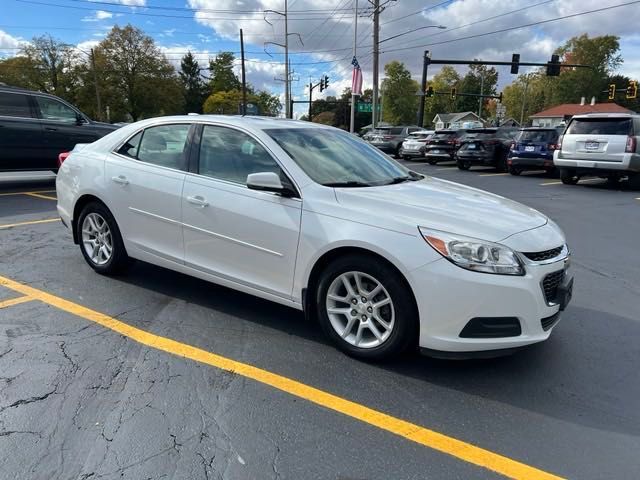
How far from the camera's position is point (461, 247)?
9.90 feet

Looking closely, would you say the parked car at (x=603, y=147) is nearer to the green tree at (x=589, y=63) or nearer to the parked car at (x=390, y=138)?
the parked car at (x=390, y=138)

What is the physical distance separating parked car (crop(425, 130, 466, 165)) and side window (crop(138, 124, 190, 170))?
56.0 feet

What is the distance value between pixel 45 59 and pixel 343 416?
7448 cm

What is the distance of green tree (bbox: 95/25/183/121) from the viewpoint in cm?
6425

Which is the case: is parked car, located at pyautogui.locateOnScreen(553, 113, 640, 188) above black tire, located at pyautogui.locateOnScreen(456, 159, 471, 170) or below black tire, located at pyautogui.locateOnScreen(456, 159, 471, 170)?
above

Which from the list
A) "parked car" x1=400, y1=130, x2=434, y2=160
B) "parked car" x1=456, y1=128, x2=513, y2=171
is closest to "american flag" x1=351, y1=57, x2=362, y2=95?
"parked car" x1=400, y1=130, x2=434, y2=160

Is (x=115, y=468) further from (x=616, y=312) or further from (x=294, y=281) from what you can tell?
(x=616, y=312)

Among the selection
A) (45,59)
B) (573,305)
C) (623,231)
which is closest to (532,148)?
(623,231)

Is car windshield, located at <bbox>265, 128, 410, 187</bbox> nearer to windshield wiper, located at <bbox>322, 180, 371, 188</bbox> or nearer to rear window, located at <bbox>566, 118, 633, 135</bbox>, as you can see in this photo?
windshield wiper, located at <bbox>322, 180, 371, 188</bbox>

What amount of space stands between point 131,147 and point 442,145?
679 inches

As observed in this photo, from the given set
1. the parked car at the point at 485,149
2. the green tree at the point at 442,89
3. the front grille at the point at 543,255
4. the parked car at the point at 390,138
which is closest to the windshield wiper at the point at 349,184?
the front grille at the point at 543,255

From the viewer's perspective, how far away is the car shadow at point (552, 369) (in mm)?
2969

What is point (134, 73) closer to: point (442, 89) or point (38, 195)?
point (38, 195)

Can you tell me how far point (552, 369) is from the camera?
11.1ft
